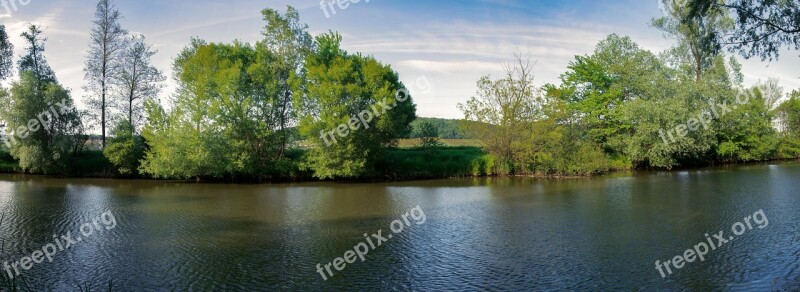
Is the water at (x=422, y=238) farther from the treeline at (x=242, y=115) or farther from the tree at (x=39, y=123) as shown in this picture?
the tree at (x=39, y=123)

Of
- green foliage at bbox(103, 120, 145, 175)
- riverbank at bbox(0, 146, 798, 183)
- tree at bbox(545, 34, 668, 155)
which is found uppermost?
tree at bbox(545, 34, 668, 155)

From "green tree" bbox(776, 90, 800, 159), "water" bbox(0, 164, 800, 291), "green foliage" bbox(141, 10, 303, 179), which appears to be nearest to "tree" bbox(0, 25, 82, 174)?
"green foliage" bbox(141, 10, 303, 179)

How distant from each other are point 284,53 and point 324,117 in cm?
762

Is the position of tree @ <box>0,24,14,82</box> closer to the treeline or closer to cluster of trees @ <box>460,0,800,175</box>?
the treeline

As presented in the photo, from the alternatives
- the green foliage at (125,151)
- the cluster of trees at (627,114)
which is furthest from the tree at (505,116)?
the green foliage at (125,151)

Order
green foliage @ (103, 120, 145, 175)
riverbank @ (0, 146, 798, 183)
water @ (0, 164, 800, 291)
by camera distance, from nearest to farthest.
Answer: water @ (0, 164, 800, 291)
riverbank @ (0, 146, 798, 183)
green foliage @ (103, 120, 145, 175)

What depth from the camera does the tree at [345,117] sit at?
109ft

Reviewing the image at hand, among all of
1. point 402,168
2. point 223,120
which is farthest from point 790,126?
point 223,120

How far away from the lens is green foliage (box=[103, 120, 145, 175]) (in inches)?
1427

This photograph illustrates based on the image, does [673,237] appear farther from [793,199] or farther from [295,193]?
[295,193]

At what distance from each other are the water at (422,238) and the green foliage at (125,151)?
8.96 meters

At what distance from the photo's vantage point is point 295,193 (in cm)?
2725

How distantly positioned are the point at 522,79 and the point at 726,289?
96.1 ft

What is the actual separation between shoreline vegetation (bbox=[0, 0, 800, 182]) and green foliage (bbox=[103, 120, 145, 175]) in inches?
4.1
